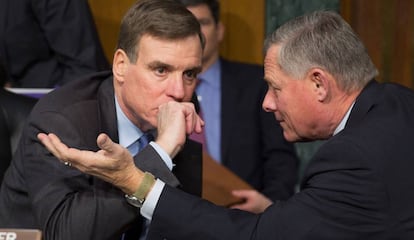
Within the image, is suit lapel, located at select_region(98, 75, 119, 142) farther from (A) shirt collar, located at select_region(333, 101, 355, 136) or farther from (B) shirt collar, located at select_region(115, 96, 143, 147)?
(A) shirt collar, located at select_region(333, 101, 355, 136)

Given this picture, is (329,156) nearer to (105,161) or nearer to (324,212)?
(324,212)

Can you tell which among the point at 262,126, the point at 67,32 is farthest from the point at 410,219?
the point at 67,32

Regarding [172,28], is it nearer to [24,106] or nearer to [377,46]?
[24,106]

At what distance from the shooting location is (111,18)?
4.12 metres

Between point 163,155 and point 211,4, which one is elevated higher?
point 163,155

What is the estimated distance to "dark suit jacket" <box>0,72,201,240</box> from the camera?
207 centimetres

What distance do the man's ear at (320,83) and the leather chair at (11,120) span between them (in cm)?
100

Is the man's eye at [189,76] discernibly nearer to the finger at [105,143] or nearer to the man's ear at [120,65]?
the man's ear at [120,65]

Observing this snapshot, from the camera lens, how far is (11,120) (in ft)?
9.07

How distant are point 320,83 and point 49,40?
1.55m

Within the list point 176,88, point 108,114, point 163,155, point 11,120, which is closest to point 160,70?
point 176,88

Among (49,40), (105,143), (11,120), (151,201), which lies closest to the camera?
(105,143)

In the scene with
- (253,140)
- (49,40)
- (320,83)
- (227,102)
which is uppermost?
(320,83)

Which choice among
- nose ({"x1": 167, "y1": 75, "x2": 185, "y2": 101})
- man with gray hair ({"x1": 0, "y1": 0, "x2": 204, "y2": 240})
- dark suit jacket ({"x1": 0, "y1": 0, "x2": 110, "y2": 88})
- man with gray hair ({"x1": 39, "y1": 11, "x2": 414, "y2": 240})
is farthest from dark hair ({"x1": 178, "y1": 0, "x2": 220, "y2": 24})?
man with gray hair ({"x1": 39, "y1": 11, "x2": 414, "y2": 240})
